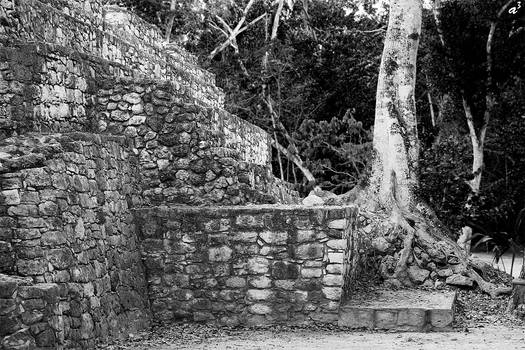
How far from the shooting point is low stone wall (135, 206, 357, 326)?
8438 millimetres

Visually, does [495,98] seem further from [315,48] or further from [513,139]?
[315,48]

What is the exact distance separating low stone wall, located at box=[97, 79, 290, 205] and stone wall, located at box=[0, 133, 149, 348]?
417 millimetres

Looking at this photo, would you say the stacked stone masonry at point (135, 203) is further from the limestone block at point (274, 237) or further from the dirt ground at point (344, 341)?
the dirt ground at point (344, 341)

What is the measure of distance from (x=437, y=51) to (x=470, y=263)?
33.7 ft

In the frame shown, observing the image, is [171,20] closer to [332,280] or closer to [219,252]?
[219,252]

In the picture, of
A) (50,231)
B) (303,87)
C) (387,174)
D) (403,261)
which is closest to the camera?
(50,231)

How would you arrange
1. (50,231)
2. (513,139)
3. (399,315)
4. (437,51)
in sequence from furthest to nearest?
(513,139)
(437,51)
(399,315)
(50,231)

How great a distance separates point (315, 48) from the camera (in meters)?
23.4

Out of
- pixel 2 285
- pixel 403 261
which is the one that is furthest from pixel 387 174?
pixel 2 285

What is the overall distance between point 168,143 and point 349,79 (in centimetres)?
1442

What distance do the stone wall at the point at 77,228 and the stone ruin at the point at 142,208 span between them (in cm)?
2

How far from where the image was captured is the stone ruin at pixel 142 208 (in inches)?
278

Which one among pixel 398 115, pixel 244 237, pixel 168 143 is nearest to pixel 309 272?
pixel 244 237

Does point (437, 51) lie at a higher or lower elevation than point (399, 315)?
higher
